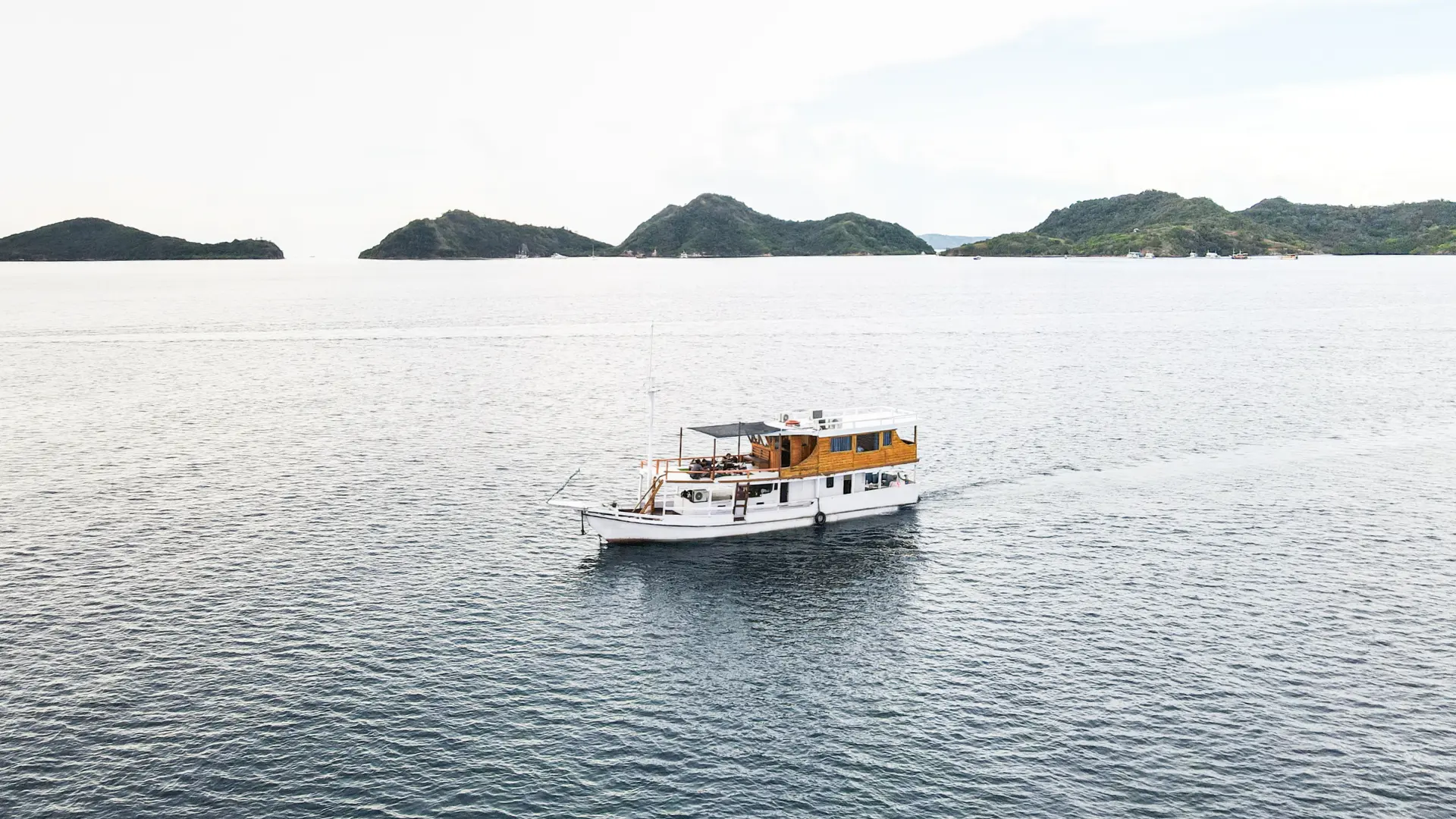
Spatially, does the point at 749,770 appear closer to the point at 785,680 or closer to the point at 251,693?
the point at 785,680

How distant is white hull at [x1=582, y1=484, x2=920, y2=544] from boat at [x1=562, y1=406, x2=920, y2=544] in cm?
7

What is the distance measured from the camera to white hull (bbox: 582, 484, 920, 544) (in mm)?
81812

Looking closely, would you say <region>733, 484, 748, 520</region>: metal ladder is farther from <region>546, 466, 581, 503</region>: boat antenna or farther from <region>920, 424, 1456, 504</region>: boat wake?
<region>920, 424, 1456, 504</region>: boat wake

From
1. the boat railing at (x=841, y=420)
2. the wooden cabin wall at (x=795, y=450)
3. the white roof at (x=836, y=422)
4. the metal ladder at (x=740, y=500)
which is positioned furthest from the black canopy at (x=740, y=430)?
the metal ladder at (x=740, y=500)

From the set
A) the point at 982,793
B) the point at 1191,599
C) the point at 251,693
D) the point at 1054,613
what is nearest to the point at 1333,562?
the point at 1191,599

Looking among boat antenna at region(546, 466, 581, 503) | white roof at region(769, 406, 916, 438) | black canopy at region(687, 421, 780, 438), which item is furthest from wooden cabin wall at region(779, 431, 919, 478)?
boat antenna at region(546, 466, 581, 503)

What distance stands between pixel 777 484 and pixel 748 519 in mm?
4360

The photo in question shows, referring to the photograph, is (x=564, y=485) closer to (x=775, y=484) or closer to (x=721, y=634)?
(x=775, y=484)

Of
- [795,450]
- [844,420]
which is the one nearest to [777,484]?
[795,450]

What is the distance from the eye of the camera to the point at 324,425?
422ft

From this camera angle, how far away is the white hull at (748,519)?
81.8m

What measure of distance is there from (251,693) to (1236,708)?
178 ft

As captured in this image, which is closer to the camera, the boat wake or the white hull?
the white hull

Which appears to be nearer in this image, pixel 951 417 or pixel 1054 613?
pixel 1054 613
